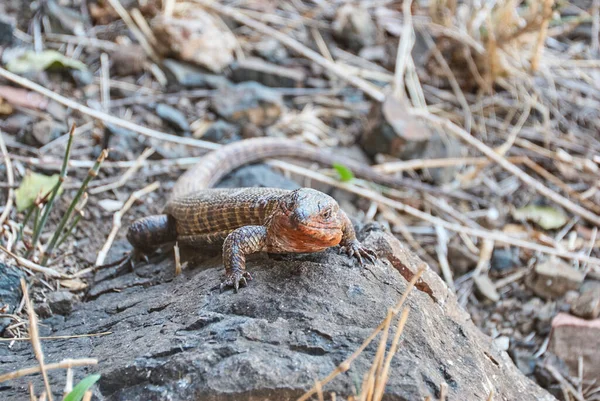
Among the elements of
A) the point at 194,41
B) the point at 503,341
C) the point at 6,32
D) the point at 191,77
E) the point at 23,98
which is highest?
the point at 6,32

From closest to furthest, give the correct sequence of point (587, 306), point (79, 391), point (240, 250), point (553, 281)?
point (79, 391) < point (240, 250) < point (587, 306) < point (553, 281)

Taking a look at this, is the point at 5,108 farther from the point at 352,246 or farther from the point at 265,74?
the point at 352,246

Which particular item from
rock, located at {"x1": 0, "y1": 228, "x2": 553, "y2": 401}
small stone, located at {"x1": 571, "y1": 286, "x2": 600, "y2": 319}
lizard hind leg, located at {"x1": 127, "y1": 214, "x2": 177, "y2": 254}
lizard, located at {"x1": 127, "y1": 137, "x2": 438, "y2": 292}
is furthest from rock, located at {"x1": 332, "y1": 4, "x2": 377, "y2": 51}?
rock, located at {"x1": 0, "y1": 228, "x2": 553, "y2": 401}

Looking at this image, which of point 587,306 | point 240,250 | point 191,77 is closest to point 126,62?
point 191,77

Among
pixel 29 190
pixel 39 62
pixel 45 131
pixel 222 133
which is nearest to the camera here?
pixel 29 190

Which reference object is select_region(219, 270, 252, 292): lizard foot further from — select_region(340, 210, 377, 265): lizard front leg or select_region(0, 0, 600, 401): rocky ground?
select_region(340, 210, 377, 265): lizard front leg

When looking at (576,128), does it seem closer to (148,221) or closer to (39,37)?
(148,221)

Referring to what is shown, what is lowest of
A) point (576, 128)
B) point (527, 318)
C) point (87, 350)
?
point (527, 318)

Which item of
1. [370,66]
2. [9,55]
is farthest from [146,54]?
[370,66]
